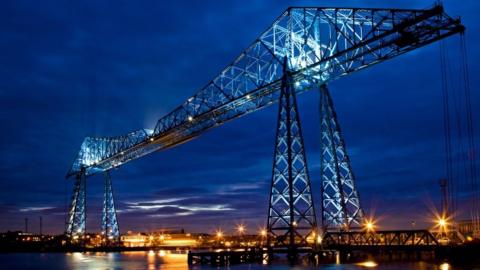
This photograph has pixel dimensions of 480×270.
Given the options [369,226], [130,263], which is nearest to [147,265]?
[130,263]

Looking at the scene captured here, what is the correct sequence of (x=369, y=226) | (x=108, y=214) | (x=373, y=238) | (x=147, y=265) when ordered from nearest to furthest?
1. (x=369, y=226)
2. (x=373, y=238)
3. (x=147, y=265)
4. (x=108, y=214)

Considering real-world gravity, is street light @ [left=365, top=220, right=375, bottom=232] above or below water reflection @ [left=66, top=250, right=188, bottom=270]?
above

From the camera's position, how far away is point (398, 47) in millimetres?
37812

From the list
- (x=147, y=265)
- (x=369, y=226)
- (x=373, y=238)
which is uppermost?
(x=369, y=226)

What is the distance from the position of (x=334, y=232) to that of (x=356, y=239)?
3.04m

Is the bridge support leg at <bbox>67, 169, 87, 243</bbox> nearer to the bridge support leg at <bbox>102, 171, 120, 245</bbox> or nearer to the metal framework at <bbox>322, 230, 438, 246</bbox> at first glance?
the bridge support leg at <bbox>102, 171, 120, 245</bbox>

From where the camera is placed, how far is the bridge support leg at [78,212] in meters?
95.9

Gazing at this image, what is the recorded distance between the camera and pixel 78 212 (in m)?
98.4

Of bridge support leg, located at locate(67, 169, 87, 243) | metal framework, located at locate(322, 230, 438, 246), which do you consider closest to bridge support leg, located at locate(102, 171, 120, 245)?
bridge support leg, located at locate(67, 169, 87, 243)

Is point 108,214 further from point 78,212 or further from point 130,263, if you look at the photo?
point 130,263

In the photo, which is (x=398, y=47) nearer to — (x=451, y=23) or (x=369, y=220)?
(x=451, y=23)

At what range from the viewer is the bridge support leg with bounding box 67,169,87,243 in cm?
9588

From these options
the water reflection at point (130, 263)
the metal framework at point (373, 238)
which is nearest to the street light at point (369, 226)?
the metal framework at point (373, 238)

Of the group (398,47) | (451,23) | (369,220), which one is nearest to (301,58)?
(398,47)
